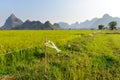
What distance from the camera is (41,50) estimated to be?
10.8 meters

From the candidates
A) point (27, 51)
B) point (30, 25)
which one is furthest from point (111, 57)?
point (30, 25)

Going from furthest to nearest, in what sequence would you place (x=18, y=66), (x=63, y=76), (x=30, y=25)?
(x=30, y=25), (x=18, y=66), (x=63, y=76)

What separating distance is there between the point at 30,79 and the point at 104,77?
97.2 inches

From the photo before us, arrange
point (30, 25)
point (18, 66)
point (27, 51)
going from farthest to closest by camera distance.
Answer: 1. point (30, 25)
2. point (27, 51)
3. point (18, 66)

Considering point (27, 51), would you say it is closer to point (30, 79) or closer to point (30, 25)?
point (30, 79)

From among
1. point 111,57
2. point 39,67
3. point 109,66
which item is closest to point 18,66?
point 39,67

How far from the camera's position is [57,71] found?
728cm

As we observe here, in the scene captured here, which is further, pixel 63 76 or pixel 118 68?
pixel 118 68

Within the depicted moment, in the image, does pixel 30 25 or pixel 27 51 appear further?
pixel 30 25

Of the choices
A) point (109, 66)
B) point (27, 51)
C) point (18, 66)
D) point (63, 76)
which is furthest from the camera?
point (27, 51)

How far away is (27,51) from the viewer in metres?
10.2

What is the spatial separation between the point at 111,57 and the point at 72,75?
3786 mm

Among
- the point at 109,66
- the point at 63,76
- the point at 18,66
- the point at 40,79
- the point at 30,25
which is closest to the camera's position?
the point at 40,79

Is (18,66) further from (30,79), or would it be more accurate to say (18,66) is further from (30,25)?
(30,25)
